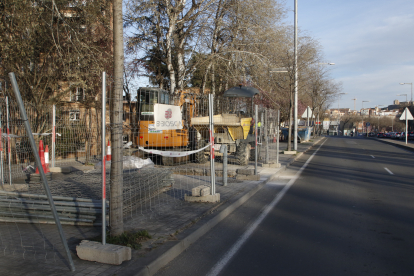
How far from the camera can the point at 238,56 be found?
1798 centimetres

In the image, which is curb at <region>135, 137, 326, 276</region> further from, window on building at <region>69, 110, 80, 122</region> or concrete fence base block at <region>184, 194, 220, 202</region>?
window on building at <region>69, 110, 80, 122</region>

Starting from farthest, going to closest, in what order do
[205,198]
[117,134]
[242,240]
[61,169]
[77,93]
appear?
[77,93] → [61,169] → [205,198] → [242,240] → [117,134]

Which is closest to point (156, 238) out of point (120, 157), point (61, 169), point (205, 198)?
point (120, 157)

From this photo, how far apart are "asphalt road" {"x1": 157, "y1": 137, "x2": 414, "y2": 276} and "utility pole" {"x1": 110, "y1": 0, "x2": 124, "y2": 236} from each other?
1028 millimetres

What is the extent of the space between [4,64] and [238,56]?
11063mm

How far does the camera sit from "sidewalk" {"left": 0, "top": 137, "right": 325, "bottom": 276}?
12.9ft

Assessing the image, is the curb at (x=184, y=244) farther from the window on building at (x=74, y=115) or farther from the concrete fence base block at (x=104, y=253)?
the window on building at (x=74, y=115)

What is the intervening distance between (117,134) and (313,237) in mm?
3562

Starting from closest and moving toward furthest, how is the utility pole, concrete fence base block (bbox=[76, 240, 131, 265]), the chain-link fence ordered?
concrete fence base block (bbox=[76, 240, 131, 265])
the utility pole
the chain-link fence

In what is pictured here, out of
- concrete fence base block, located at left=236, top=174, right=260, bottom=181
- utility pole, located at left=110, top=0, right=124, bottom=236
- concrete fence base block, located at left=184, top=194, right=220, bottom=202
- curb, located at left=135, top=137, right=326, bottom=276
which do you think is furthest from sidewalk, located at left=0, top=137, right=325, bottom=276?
concrete fence base block, located at left=236, top=174, right=260, bottom=181

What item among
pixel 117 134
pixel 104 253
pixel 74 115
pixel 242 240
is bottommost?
pixel 242 240

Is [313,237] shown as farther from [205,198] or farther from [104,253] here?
[104,253]

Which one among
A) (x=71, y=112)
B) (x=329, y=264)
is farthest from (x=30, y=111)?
(x=329, y=264)

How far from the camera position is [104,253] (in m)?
4.10
